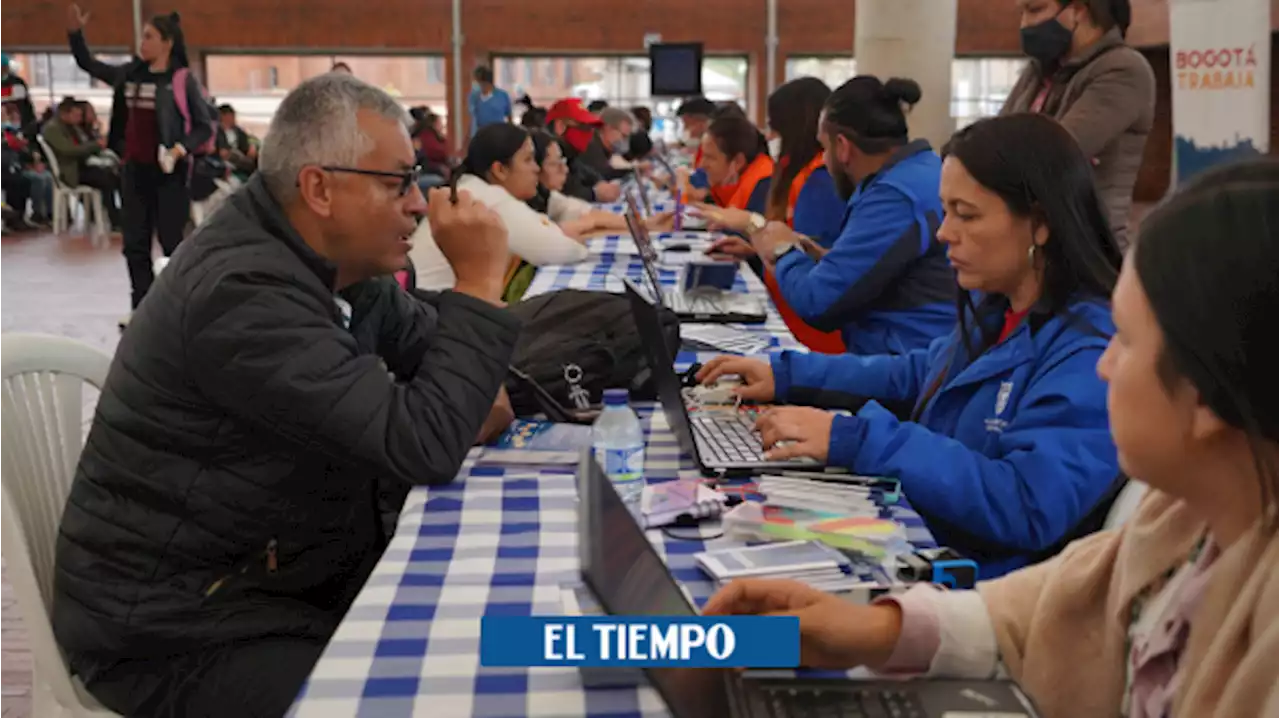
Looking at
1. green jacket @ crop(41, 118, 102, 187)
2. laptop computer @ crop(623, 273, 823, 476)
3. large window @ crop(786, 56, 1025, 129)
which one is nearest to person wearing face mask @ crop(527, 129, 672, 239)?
laptop computer @ crop(623, 273, 823, 476)

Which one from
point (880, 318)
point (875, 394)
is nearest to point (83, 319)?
point (880, 318)

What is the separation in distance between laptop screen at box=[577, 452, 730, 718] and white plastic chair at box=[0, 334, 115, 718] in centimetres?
95

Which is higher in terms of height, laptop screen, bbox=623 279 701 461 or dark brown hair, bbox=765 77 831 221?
dark brown hair, bbox=765 77 831 221

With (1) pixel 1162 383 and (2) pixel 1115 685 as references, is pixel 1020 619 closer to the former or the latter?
(2) pixel 1115 685

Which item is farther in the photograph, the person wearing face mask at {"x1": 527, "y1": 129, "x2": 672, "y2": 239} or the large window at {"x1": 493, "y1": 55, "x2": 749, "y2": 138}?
the large window at {"x1": 493, "y1": 55, "x2": 749, "y2": 138}

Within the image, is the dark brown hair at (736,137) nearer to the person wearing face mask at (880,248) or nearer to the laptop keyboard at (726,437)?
the person wearing face mask at (880,248)

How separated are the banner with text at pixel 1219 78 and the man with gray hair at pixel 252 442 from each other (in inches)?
110

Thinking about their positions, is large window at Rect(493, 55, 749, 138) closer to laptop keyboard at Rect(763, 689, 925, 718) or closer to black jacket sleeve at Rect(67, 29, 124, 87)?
black jacket sleeve at Rect(67, 29, 124, 87)

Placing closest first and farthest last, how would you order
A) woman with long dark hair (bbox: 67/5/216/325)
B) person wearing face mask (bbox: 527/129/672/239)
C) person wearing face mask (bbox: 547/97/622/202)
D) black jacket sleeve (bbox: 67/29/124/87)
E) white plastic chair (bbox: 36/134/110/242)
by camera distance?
person wearing face mask (bbox: 527/129/672/239) → woman with long dark hair (bbox: 67/5/216/325) → black jacket sleeve (bbox: 67/29/124/87) → person wearing face mask (bbox: 547/97/622/202) → white plastic chair (bbox: 36/134/110/242)

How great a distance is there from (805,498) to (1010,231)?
525 millimetres

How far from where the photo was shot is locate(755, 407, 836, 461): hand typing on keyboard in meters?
1.72

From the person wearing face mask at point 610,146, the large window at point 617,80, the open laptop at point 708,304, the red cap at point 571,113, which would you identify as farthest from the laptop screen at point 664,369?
the large window at point 617,80

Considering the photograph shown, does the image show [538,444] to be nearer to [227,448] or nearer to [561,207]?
[227,448]

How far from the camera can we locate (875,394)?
7.68 feet
